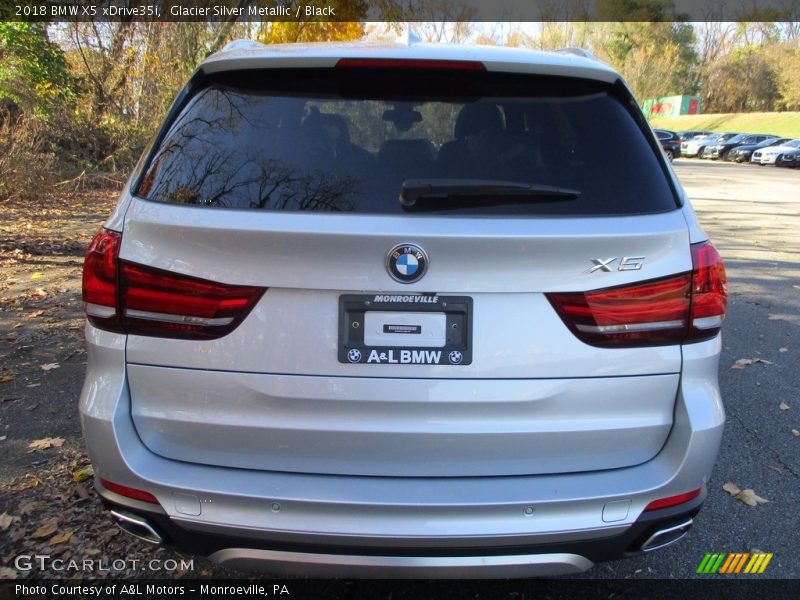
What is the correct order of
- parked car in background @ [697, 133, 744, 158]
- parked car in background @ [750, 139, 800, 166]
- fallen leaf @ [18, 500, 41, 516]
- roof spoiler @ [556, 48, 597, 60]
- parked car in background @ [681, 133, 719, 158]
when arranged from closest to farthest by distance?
roof spoiler @ [556, 48, 597, 60] < fallen leaf @ [18, 500, 41, 516] < parked car in background @ [750, 139, 800, 166] < parked car in background @ [697, 133, 744, 158] < parked car in background @ [681, 133, 719, 158]

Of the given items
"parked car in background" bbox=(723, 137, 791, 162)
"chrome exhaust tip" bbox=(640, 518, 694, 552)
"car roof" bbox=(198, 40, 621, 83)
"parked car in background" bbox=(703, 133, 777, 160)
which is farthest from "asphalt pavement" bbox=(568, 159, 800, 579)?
"parked car in background" bbox=(703, 133, 777, 160)

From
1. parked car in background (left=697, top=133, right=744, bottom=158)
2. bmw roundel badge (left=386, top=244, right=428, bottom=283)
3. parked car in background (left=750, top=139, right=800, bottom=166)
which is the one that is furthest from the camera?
parked car in background (left=697, top=133, right=744, bottom=158)

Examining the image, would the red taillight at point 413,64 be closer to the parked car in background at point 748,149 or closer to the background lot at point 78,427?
the background lot at point 78,427

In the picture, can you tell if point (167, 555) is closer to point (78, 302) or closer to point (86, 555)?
point (86, 555)

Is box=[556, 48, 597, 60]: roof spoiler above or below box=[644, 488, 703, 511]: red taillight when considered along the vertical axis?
above

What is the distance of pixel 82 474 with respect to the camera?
10.6ft

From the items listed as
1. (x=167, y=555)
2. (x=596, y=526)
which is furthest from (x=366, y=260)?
(x=167, y=555)

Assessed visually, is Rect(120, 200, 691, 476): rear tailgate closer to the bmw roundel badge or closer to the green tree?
the bmw roundel badge

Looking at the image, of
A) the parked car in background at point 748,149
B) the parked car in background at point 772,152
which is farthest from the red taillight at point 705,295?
the parked car in background at point 748,149

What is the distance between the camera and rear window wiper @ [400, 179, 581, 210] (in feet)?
6.05

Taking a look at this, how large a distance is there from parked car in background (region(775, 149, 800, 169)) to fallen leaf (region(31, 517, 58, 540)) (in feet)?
130

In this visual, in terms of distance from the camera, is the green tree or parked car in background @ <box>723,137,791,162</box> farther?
parked car in background @ <box>723,137,791,162</box>

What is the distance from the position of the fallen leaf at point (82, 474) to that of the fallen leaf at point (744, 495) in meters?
3.27

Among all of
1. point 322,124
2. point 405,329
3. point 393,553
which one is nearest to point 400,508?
point 393,553
